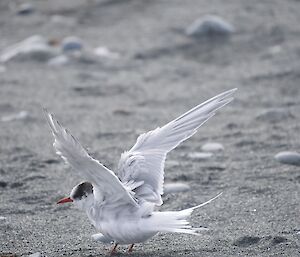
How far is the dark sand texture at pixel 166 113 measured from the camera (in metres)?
3.67

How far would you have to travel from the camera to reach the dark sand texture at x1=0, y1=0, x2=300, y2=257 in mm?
3672

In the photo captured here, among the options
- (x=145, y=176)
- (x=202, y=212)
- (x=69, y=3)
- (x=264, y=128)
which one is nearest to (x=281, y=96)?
(x=264, y=128)

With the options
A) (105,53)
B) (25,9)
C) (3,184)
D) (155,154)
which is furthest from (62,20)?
(155,154)

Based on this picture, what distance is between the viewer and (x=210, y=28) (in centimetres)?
718

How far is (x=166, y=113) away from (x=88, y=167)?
271cm

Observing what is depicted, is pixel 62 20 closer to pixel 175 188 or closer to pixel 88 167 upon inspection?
pixel 175 188

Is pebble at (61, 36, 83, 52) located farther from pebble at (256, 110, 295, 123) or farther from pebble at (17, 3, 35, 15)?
pebble at (256, 110, 295, 123)

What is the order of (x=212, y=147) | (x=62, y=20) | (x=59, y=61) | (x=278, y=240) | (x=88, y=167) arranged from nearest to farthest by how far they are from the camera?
(x=88, y=167), (x=278, y=240), (x=212, y=147), (x=59, y=61), (x=62, y=20)

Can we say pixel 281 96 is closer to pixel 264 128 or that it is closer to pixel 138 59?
pixel 264 128

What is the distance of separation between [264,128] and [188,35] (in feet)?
7.35

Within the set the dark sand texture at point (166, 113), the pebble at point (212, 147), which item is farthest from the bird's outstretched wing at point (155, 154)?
the pebble at point (212, 147)

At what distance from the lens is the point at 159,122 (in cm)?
557

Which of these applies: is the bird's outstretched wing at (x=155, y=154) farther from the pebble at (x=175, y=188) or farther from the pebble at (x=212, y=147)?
the pebble at (x=212, y=147)

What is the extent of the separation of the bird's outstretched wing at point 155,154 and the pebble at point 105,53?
10.8 ft
